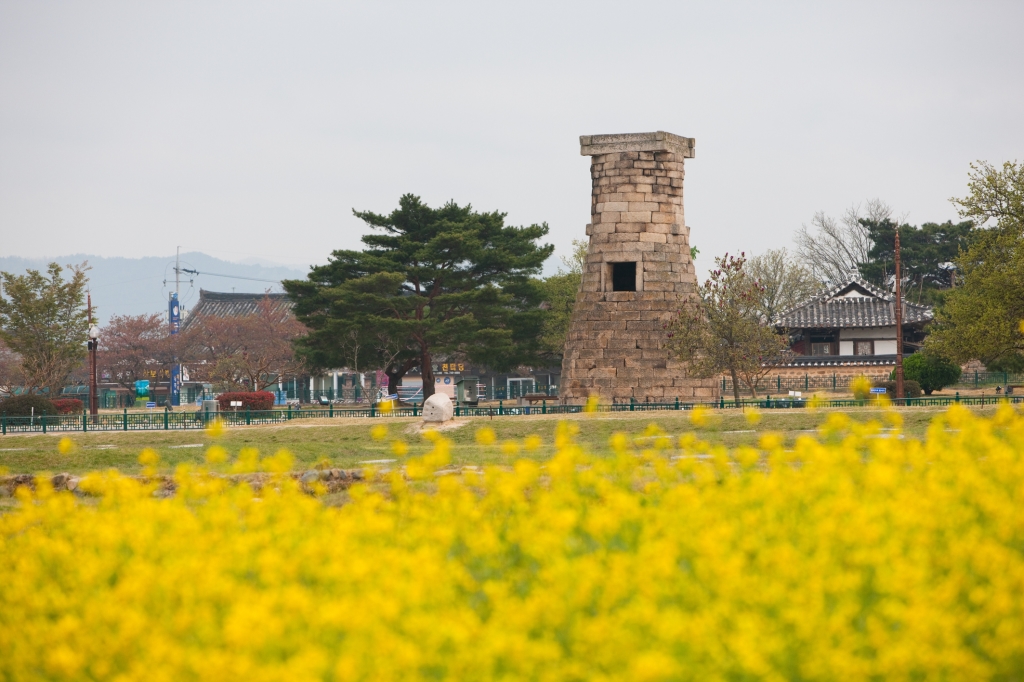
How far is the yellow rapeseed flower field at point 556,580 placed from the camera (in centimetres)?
451

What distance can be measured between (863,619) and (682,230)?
27781 mm

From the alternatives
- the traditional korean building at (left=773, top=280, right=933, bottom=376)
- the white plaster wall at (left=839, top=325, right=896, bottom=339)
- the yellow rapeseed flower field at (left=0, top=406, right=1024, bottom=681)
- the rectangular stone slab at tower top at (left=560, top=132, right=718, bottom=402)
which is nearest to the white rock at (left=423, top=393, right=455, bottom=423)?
the rectangular stone slab at tower top at (left=560, top=132, right=718, bottom=402)

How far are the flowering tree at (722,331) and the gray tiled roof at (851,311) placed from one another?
1496 cm

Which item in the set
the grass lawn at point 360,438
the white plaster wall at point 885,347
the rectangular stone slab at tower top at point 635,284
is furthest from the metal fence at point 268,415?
the white plaster wall at point 885,347

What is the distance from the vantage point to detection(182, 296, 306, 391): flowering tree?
56156mm

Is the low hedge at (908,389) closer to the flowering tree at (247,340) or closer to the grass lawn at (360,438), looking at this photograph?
the grass lawn at (360,438)

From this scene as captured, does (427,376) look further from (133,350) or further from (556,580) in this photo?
(556,580)

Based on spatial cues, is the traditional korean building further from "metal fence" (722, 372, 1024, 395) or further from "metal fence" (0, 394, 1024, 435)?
"metal fence" (0, 394, 1024, 435)

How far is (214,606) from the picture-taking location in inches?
210

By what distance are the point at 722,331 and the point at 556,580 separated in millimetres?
27128

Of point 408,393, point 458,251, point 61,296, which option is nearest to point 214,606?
point 458,251

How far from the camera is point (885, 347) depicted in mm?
48438

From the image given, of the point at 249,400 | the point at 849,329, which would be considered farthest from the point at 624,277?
the point at 849,329

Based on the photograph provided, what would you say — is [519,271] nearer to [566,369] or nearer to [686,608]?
[566,369]
